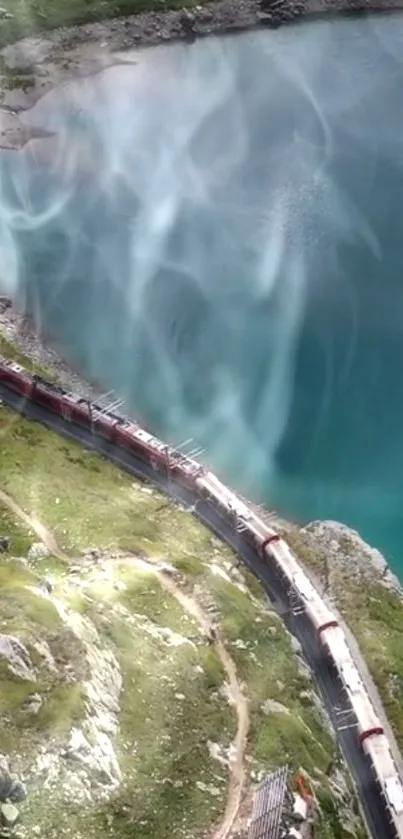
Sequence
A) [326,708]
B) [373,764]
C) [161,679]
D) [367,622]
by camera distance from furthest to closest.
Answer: [367,622], [326,708], [373,764], [161,679]

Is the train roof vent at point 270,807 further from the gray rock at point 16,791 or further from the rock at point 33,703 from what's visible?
the rock at point 33,703

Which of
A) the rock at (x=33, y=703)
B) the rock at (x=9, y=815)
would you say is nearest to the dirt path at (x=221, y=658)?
the rock at (x=33, y=703)

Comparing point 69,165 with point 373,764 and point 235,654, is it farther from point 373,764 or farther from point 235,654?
point 373,764

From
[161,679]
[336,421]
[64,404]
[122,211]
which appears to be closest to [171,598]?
[161,679]

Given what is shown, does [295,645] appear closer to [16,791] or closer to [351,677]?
[351,677]

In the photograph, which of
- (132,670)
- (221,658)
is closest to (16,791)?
(132,670)

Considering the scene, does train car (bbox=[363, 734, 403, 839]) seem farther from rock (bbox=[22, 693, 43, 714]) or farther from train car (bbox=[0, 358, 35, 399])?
train car (bbox=[0, 358, 35, 399])
